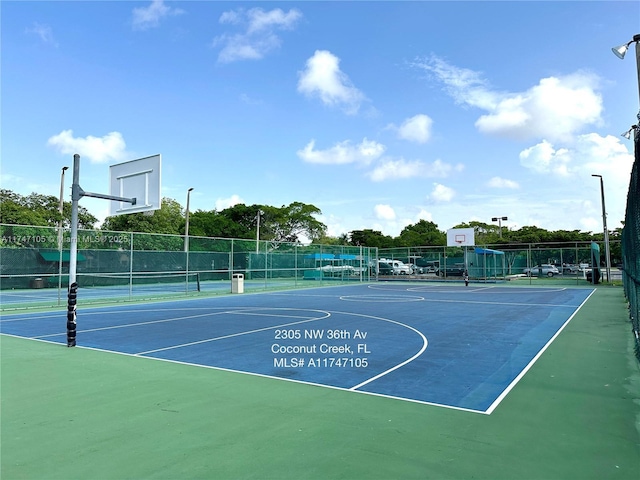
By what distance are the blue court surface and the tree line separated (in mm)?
27162

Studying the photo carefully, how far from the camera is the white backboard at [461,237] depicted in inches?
1407

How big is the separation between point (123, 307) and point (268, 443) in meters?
14.4

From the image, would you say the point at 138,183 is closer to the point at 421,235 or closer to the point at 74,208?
the point at 74,208

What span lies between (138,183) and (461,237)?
2863 centimetres

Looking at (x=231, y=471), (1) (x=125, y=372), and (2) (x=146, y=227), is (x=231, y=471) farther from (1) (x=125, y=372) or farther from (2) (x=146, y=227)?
(2) (x=146, y=227)

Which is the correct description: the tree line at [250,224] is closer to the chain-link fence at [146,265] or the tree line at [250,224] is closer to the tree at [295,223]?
the tree at [295,223]

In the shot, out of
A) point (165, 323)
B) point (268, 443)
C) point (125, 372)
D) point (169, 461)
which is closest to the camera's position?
point (169, 461)

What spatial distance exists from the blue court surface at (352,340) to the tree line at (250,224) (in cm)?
2716

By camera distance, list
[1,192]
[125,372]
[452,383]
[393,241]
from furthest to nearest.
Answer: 1. [393,241]
2. [1,192]
3. [125,372]
4. [452,383]

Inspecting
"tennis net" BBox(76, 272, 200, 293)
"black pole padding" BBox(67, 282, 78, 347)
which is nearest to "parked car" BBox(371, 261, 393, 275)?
"tennis net" BBox(76, 272, 200, 293)

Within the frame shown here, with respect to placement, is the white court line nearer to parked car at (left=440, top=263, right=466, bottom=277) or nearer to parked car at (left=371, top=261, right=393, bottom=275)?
parked car at (left=440, top=263, right=466, bottom=277)

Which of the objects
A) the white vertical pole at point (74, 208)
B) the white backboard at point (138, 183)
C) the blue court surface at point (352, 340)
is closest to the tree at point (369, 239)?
the blue court surface at point (352, 340)

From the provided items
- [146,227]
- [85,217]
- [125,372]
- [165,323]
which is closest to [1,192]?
[85,217]

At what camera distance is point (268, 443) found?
4320mm
